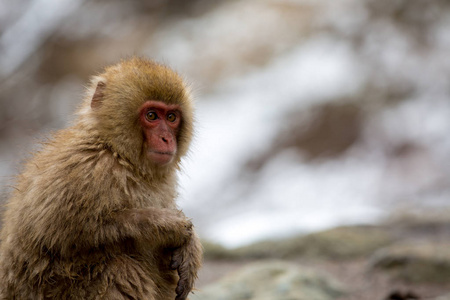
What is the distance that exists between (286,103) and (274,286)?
8.72 m

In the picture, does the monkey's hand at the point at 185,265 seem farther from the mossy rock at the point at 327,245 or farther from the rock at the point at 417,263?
the mossy rock at the point at 327,245

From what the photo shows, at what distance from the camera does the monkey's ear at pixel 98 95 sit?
4.08 meters

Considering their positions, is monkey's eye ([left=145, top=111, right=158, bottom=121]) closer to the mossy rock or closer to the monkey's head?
the monkey's head

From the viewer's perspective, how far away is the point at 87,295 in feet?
12.1

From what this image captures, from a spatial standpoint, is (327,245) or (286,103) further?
(286,103)

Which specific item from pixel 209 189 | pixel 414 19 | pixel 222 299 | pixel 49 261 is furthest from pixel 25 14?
pixel 49 261

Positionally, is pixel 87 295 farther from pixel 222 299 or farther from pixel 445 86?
pixel 445 86

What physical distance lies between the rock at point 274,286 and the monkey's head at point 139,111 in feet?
6.80

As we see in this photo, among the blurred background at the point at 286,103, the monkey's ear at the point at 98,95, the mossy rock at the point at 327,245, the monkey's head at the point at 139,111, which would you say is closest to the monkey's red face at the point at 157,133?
the monkey's head at the point at 139,111

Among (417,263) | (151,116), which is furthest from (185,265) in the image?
(417,263)

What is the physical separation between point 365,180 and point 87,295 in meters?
8.86

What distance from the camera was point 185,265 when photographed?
3900 mm

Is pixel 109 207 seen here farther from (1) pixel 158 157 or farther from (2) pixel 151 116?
(2) pixel 151 116

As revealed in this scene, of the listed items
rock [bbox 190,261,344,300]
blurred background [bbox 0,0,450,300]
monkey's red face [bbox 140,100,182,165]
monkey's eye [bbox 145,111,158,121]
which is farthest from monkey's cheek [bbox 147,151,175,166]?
blurred background [bbox 0,0,450,300]
